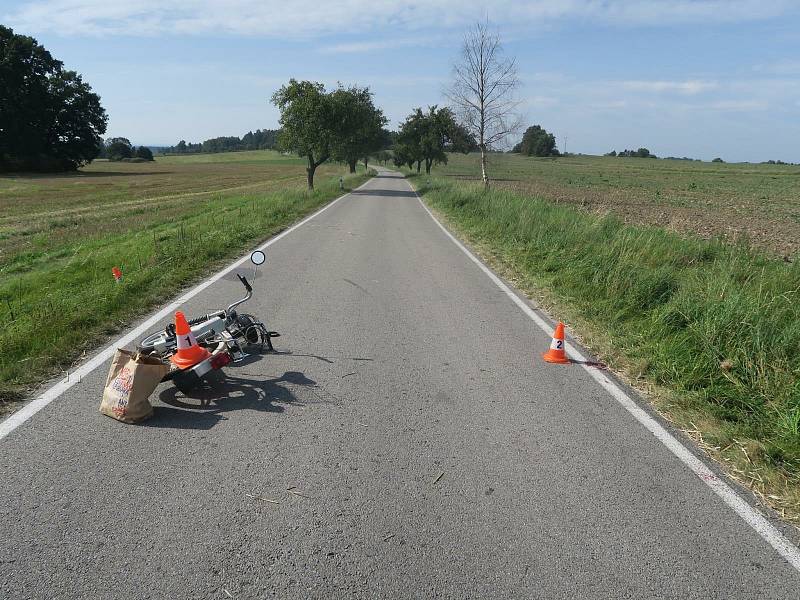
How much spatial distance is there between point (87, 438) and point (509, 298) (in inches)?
248

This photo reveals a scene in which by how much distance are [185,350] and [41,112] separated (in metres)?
78.2

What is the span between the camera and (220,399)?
4664 mm

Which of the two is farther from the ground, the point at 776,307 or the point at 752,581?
the point at 776,307

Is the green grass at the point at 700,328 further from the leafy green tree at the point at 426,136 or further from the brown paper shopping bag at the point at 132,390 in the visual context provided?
the leafy green tree at the point at 426,136

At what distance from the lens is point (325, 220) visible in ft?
65.9

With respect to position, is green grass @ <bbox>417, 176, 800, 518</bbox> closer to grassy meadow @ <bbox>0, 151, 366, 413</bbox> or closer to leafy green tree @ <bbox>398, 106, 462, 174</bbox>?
grassy meadow @ <bbox>0, 151, 366, 413</bbox>

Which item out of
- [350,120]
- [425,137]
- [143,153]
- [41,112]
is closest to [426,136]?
[425,137]

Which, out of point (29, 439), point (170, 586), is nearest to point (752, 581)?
point (170, 586)

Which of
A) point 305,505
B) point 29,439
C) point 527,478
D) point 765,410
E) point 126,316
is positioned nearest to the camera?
point 305,505

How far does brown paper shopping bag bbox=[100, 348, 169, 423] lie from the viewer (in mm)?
4137

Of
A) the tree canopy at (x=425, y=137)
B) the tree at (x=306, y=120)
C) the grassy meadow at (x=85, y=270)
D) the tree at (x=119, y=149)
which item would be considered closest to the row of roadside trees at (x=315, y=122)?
the tree at (x=306, y=120)

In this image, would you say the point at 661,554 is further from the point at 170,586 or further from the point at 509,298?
the point at 509,298

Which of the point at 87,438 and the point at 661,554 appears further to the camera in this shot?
the point at 87,438

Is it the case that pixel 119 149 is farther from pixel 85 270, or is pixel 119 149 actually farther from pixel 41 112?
pixel 85 270
